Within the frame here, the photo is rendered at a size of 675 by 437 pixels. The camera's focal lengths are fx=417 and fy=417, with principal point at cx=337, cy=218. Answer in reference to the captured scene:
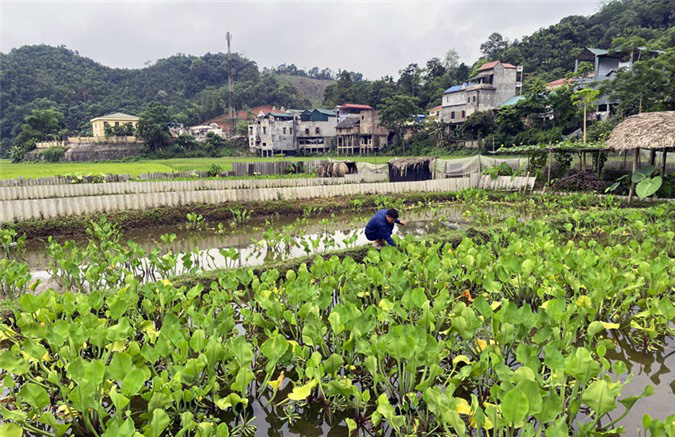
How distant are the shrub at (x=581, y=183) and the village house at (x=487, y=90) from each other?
28.8 meters

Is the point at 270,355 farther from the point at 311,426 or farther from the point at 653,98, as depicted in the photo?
the point at 653,98

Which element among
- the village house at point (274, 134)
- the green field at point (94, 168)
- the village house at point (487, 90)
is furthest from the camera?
the village house at point (274, 134)

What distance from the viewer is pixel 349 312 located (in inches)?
156

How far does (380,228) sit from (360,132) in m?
46.2

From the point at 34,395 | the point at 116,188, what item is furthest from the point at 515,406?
the point at 116,188

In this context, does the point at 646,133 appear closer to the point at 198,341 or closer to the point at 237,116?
the point at 198,341

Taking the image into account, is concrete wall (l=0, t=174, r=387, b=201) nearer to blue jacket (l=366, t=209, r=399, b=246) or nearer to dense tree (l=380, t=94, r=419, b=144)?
blue jacket (l=366, t=209, r=399, b=246)

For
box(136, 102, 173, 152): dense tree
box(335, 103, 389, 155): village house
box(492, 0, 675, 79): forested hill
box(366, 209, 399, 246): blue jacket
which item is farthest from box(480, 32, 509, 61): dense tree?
box(366, 209, 399, 246): blue jacket

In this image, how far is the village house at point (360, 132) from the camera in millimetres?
52688

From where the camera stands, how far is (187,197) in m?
13.4

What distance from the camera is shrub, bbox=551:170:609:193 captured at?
17.4m

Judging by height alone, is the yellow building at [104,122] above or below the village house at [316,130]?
above

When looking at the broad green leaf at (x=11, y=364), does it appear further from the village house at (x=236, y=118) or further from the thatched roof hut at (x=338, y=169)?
the village house at (x=236, y=118)

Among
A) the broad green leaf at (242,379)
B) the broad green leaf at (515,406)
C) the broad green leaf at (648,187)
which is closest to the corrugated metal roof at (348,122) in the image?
the broad green leaf at (648,187)
